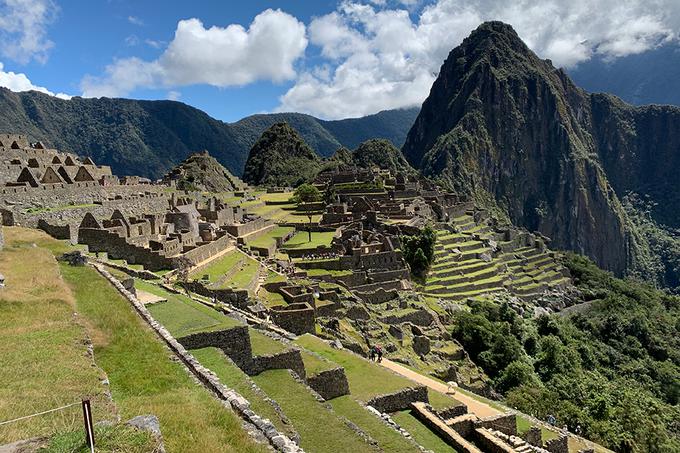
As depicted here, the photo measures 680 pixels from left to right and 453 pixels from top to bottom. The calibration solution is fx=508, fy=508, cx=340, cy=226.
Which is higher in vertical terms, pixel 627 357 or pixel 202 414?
pixel 202 414

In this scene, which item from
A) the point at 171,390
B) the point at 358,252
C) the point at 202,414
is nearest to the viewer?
the point at 202,414

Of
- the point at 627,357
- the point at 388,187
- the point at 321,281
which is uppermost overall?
the point at 388,187

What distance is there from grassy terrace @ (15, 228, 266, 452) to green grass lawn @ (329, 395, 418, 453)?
4.39 meters

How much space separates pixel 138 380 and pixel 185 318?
4733 mm

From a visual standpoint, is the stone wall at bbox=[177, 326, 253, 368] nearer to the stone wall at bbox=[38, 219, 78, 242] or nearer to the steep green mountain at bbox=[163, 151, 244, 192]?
the stone wall at bbox=[38, 219, 78, 242]

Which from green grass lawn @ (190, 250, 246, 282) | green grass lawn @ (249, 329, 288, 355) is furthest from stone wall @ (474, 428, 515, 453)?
green grass lawn @ (190, 250, 246, 282)

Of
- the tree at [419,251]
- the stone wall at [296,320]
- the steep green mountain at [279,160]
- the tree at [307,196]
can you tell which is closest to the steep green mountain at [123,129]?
the steep green mountain at [279,160]

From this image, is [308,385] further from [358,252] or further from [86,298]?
[358,252]

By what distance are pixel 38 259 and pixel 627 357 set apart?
45949 mm

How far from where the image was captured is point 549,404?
74.7ft

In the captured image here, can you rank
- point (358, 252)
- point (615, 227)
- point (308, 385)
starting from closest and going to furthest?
point (308, 385), point (358, 252), point (615, 227)

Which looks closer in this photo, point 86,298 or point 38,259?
point 86,298

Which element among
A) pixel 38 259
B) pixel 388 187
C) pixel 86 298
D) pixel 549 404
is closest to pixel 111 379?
pixel 86 298

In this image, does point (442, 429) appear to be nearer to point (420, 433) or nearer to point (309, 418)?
point (420, 433)
